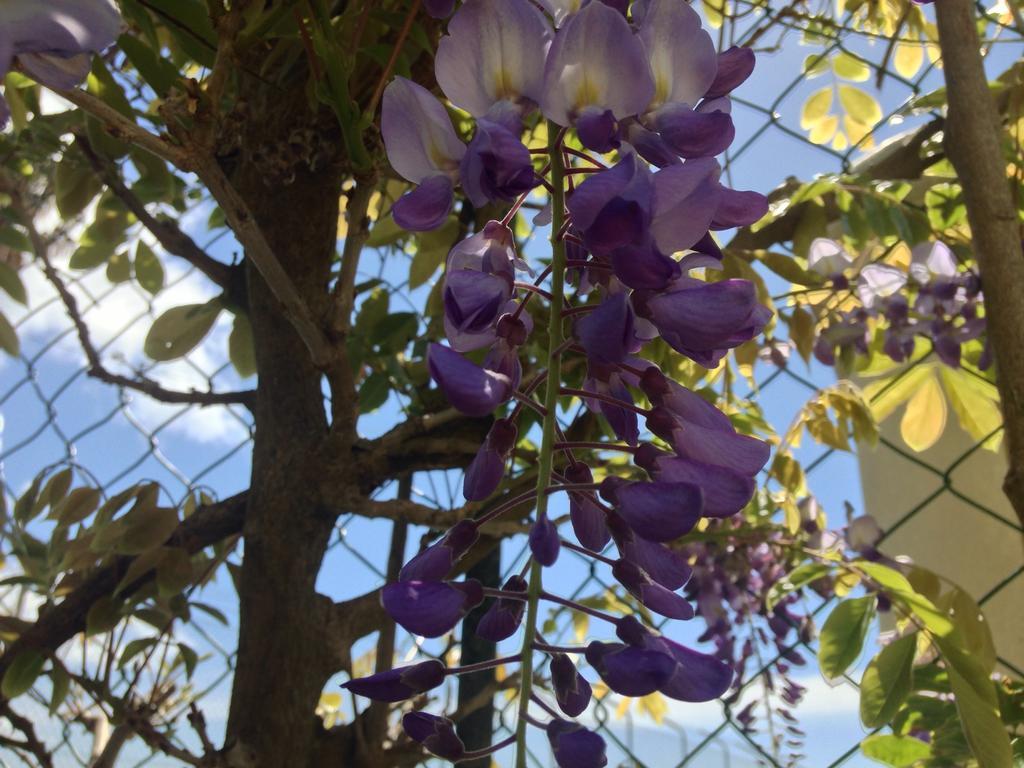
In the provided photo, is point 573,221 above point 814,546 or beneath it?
beneath

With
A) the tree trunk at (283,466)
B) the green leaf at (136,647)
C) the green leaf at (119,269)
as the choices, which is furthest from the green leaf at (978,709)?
the green leaf at (119,269)

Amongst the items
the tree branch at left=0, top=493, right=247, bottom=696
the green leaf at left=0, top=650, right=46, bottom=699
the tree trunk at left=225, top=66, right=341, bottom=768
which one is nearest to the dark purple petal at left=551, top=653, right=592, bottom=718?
the tree trunk at left=225, top=66, right=341, bottom=768

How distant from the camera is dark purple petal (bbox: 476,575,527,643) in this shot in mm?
313

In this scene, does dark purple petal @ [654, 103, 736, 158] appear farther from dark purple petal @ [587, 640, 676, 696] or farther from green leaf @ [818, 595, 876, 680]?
green leaf @ [818, 595, 876, 680]

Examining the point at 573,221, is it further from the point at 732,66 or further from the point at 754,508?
the point at 754,508

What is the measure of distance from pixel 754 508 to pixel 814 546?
0.26ft

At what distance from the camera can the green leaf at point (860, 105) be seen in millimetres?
1059

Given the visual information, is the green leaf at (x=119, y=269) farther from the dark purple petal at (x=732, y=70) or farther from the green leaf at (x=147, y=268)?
the dark purple petal at (x=732, y=70)

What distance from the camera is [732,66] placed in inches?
13.5

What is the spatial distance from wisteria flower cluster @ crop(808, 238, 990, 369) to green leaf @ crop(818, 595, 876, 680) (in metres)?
0.30

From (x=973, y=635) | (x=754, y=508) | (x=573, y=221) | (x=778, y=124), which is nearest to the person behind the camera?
(x=573, y=221)

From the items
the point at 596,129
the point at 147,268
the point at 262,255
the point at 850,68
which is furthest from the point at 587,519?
the point at 850,68

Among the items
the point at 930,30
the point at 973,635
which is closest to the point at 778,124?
the point at 930,30

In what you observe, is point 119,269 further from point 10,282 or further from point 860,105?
point 860,105
